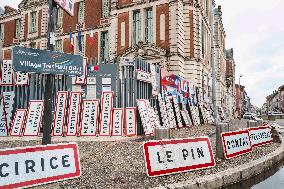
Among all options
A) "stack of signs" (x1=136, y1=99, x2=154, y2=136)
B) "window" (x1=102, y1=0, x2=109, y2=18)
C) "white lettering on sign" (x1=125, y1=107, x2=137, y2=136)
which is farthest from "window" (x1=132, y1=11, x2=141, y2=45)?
"white lettering on sign" (x1=125, y1=107, x2=137, y2=136)

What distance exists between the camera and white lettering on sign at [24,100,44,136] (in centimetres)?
1064

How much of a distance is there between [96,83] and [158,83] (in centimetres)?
336

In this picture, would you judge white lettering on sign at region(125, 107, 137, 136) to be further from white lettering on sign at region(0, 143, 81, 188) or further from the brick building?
the brick building

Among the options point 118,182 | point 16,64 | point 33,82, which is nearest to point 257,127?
point 118,182

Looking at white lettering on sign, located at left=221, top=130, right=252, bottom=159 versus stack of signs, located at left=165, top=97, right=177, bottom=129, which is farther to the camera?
stack of signs, located at left=165, top=97, right=177, bottom=129

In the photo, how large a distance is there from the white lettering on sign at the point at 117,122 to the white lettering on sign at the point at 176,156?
4.76m

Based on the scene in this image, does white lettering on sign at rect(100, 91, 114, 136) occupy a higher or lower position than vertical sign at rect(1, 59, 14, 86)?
lower

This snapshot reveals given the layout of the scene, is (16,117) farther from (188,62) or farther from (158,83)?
(188,62)

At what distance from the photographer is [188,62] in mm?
25203

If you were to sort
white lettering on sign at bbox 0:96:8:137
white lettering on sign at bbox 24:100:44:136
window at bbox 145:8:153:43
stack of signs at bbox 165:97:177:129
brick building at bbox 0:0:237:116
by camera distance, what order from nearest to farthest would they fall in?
white lettering on sign at bbox 24:100:44:136
white lettering on sign at bbox 0:96:8:137
stack of signs at bbox 165:97:177:129
brick building at bbox 0:0:237:116
window at bbox 145:8:153:43

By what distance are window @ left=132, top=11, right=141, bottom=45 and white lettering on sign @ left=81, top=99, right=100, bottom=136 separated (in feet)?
48.0

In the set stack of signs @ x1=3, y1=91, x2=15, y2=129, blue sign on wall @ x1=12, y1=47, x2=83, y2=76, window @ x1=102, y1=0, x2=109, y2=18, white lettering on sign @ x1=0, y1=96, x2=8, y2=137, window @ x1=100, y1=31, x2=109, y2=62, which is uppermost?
window @ x1=102, y1=0, x2=109, y2=18

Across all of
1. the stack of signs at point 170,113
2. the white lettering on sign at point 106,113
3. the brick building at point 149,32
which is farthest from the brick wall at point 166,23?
the white lettering on sign at point 106,113

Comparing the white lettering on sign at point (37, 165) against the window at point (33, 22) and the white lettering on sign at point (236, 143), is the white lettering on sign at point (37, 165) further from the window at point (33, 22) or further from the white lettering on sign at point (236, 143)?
the window at point (33, 22)
